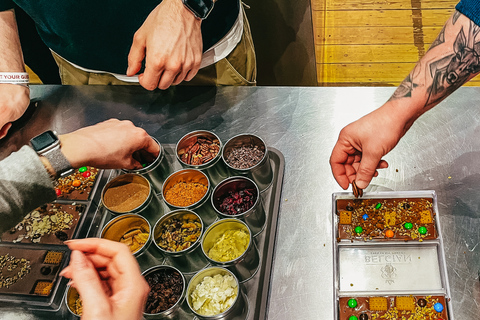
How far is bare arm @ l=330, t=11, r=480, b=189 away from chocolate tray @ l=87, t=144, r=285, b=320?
32cm

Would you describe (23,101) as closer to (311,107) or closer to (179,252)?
(179,252)

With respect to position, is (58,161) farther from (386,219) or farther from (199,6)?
(386,219)

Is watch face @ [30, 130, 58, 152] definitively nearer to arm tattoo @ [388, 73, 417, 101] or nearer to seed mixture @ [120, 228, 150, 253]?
seed mixture @ [120, 228, 150, 253]

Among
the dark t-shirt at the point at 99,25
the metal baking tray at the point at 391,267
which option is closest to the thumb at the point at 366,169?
the metal baking tray at the point at 391,267

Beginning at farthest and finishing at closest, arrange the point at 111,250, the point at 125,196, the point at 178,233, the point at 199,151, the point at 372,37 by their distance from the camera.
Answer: the point at 372,37 < the point at 199,151 < the point at 125,196 < the point at 178,233 < the point at 111,250

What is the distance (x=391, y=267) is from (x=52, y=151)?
1317 millimetres

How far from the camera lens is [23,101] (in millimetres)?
1900

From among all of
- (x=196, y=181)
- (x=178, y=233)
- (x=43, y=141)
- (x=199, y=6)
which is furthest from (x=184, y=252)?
(x=199, y=6)

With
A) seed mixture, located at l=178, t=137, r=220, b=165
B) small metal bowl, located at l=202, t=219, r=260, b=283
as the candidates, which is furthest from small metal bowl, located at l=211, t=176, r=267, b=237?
seed mixture, located at l=178, t=137, r=220, b=165

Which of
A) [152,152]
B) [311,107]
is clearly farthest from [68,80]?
[311,107]

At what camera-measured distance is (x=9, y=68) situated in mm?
1835

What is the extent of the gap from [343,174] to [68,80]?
163 cm

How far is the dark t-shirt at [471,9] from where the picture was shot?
1192mm

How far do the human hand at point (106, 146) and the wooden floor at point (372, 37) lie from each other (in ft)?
6.72
